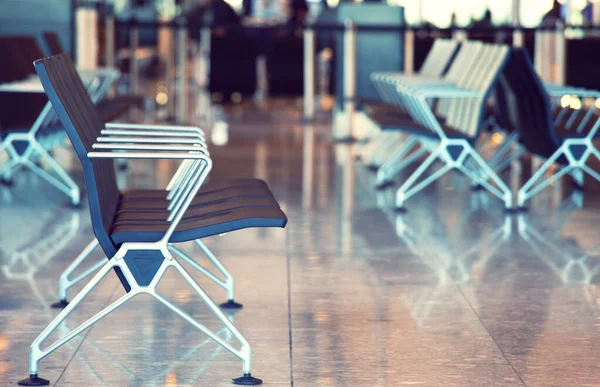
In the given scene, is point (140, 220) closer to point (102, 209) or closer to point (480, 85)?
point (102, 209)

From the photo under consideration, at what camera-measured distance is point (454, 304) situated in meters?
3.93

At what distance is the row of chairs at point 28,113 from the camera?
239 inches

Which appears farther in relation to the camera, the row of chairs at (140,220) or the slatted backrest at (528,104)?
the slatted backrest at (528,104)

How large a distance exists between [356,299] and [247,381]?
105 cm

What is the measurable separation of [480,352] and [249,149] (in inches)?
223

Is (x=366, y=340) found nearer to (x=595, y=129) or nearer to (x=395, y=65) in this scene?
(x=595, y=129)

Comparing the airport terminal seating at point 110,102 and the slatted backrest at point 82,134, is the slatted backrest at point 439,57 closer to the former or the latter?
the airport terminal seating at point 110,102

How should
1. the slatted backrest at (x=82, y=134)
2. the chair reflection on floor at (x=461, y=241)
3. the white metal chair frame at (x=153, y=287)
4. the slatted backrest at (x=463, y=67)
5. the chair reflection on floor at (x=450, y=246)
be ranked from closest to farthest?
the slatted backrest at (x=82, y=134)
the white metal chair frame at (x=153, y=287)
the chair reflection on floor at (x=450, y=246)
the chair reflection on floor at (x=461, y=241)
the slatted backrest at (x=463, y=67)

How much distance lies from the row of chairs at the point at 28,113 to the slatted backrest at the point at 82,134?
7.99ft

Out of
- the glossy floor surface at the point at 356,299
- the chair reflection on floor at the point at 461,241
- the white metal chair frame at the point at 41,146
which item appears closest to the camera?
the glossy floor surface at the point at 356,299

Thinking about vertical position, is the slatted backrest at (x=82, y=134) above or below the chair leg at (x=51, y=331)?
above

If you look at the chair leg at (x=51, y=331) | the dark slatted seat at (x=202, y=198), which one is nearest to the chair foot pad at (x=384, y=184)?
the dark slatted seat at (x=202, y=198)

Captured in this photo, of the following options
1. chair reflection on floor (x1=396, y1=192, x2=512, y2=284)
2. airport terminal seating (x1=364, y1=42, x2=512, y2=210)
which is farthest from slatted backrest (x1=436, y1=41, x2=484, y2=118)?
chair reflection on floor (x1=396, y1=192, x2=512, y2=284)

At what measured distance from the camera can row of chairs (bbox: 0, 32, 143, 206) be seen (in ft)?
19.9
